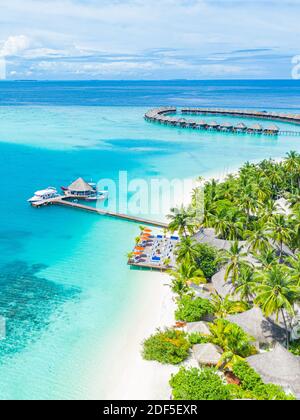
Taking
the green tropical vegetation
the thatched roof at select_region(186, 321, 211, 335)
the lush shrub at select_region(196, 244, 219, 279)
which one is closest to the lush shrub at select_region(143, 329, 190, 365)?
the thatched roof at select_region(186, 321, 211, 335)

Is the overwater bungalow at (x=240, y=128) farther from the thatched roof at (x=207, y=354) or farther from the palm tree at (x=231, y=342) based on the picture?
the thatched roof at (x=207, y=354)

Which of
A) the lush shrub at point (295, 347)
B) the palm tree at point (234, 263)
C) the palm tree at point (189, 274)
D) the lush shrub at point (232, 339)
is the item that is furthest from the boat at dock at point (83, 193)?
the lush shrub at point (295, 347)

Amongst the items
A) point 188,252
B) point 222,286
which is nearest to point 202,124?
point 188,252

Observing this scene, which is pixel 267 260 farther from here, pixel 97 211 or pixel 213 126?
pixel 213 126

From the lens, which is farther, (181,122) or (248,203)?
(181,122)

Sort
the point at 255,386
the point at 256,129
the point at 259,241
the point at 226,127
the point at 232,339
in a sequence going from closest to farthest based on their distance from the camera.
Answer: the point at 255,386, the point at 232,339, the point at 259,241, the point at 256,129, the point at 226,127
